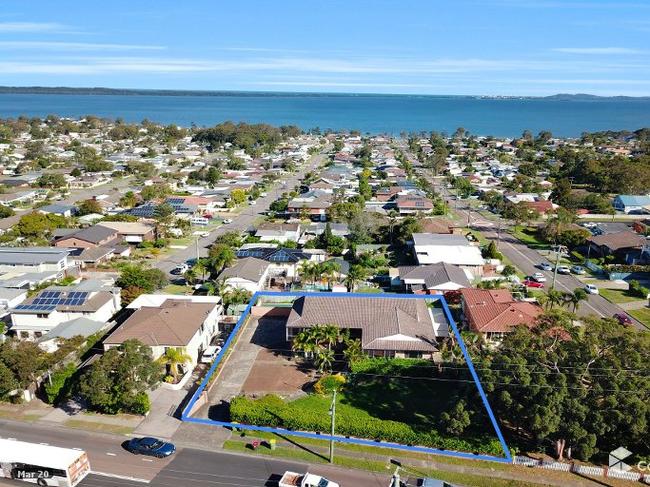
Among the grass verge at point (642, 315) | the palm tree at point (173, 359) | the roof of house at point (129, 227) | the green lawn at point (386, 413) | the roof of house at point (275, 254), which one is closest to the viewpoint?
the green lawn at point (386, 413)

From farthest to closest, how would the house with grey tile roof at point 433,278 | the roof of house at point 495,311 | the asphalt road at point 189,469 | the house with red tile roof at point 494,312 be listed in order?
the house with grey tile roof at point 433,278, the roof of house at point 495,311, the house with red tile roof at point 494,312, the asphalt road at point 189,469

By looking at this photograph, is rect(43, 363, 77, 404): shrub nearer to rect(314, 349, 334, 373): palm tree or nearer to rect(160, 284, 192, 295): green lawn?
rect(314, 349, 334, 373): palm tree

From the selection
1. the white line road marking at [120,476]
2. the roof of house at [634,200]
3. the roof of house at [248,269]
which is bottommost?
the white line road marking at [120,476]

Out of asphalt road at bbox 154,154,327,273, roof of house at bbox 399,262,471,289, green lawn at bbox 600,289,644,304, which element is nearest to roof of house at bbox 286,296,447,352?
roof of house at bbox 399,262,471,289

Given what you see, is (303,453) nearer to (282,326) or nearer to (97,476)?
(97,476)

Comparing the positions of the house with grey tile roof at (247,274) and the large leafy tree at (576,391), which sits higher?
the large leafy tree at (576,391)

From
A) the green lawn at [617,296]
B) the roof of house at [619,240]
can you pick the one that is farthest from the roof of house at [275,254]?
the roof of house at [619,240]

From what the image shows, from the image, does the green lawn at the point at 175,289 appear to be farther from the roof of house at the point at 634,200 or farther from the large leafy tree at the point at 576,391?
the roof of house at the point at 634,200
